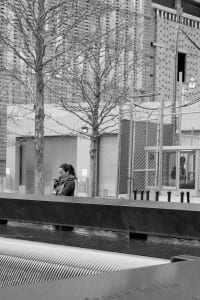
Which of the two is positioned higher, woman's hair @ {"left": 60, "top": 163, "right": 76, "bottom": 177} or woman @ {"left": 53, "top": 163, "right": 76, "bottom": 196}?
woman's hair @ {"left": 60, "top": 163, "right": 76, "bottom": 177}

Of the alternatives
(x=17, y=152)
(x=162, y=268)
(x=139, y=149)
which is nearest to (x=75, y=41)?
(x=139, y=149)

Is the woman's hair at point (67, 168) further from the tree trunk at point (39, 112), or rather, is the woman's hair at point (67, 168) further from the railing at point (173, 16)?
the railing at point (173, 16)

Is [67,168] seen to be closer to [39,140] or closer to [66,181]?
[66,181]

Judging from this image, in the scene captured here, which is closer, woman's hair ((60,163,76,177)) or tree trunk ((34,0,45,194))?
woman's hair ((60,163,76,177))

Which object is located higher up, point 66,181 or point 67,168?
point 67,168

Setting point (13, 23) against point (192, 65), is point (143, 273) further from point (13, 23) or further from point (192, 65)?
point (192, 65)

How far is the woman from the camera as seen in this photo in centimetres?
1283

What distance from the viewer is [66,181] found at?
13.0 meters

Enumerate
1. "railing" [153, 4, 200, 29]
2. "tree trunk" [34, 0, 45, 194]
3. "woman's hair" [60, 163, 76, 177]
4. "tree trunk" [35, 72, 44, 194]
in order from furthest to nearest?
"railing" [153, 4, 200, 29] → "tree trunk" [35, 72, 44, 194] → "tree trunk" [34, 0, 45, 194] → "woman's hair" [60, 163, 76, 177]

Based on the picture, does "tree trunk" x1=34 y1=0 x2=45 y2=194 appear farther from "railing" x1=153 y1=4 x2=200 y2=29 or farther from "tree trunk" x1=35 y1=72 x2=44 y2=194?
"railing" x1=153 y1=4 x2=200 y2=29

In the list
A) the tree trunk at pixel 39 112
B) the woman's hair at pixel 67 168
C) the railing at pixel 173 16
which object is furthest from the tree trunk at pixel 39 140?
the railing at pixel 173 16

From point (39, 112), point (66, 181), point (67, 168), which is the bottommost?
point (66, 181)

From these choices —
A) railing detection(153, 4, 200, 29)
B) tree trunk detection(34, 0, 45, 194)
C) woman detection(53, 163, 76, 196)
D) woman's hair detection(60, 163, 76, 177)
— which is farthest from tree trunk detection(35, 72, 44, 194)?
railing detection(153, 4, 200, 29)

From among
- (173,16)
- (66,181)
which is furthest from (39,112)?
(173,16)
